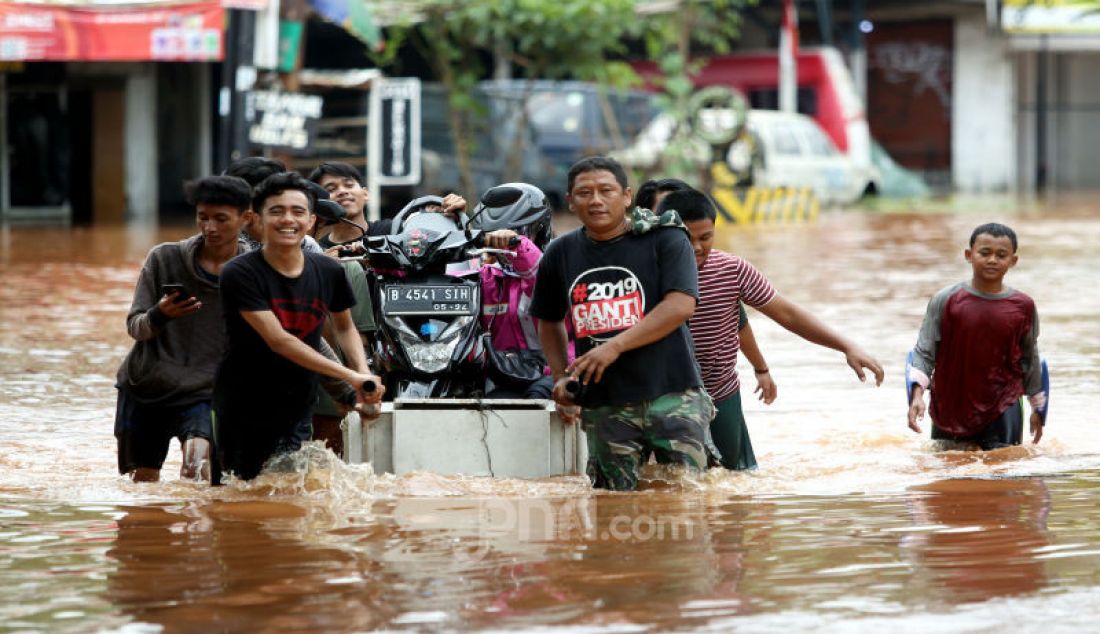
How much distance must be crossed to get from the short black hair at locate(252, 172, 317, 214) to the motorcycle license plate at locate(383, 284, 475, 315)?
100 centimetres

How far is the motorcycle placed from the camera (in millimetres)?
7152

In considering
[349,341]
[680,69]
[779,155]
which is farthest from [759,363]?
[779,155]

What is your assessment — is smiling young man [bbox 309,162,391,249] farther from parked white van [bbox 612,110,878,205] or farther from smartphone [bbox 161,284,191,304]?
parked white van [bbox 612,110,878,205]

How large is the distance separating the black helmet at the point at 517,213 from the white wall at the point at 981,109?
3216 cm

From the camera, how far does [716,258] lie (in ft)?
22.6

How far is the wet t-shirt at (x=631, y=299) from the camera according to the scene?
612 cm

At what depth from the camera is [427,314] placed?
715 centimetres

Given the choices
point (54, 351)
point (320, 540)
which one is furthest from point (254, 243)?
point (54, 351)

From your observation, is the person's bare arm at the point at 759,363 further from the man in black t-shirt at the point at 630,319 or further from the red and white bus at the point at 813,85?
the red and white bus at the point at 813,85

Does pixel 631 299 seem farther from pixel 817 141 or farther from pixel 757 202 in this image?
pixel 817 141

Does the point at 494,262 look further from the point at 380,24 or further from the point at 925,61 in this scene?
the point at 925,61

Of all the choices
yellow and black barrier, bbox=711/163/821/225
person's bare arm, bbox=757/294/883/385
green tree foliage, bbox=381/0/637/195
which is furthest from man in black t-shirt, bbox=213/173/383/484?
yellow and black barrier, bbox=711/163/821/225

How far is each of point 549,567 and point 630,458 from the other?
966mm

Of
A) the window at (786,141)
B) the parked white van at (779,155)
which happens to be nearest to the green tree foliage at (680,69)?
the parked white van at (779,155)
